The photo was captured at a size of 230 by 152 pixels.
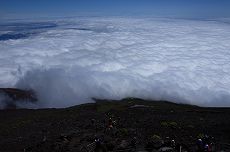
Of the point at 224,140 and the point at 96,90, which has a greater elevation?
the point at 224,140

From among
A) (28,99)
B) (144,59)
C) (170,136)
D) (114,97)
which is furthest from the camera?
(144,59)

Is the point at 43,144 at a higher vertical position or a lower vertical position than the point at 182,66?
higher

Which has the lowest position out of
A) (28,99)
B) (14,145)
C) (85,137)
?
(28,99)

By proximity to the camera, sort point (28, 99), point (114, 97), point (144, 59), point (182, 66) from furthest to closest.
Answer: point (144, 59)
point (182, 66)
point (28, 99)
point (114, 97)

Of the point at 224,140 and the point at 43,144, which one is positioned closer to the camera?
the point at 224,140

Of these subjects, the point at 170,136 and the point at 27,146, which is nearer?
the point at 170,136

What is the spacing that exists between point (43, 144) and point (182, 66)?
13316cm

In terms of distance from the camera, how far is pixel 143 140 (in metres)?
33.2

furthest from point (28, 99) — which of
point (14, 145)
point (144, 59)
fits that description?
point (14, 145)

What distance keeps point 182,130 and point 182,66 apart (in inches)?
5142

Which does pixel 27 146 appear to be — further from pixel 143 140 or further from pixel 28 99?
pixel 28 99

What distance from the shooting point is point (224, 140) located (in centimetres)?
3222

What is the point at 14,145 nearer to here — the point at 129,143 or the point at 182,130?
the point at 129,143

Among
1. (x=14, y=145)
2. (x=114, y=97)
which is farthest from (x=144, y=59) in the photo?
(x=14, y=145)
